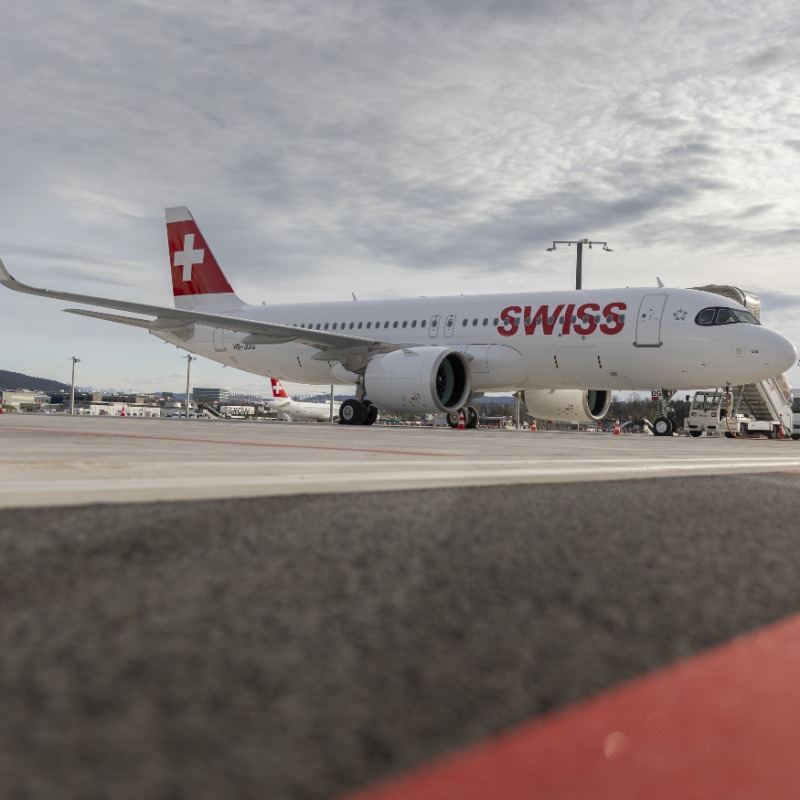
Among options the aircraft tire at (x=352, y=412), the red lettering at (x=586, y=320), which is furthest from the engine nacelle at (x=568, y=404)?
the aircraft tire at (x=352, y=412)

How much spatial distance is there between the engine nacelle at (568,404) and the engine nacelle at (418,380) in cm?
280

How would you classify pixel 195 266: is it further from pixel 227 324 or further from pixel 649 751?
pixel 649 751

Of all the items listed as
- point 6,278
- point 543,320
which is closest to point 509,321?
point 543,320

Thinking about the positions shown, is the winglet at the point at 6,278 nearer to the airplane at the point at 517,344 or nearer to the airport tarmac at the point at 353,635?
the airplane at the point at 517,344

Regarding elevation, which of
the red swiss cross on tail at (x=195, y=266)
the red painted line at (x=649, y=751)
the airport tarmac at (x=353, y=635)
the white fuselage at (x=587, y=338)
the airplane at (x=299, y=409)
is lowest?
the airplane at (x=299, y=409)

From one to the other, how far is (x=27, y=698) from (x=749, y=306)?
2412cm

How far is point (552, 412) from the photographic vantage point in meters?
19.0

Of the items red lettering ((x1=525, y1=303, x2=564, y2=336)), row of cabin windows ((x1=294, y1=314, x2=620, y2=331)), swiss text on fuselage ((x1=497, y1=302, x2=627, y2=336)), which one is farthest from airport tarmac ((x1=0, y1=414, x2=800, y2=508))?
red lettering ((x1=525, y1=303, x2=564, y2=336))

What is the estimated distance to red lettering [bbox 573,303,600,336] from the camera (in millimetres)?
15375

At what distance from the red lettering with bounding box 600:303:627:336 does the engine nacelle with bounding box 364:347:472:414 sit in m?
2.74

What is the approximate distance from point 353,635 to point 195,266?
21.7 m

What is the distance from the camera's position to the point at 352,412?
669 inches

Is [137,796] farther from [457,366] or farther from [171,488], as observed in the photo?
[457,366]

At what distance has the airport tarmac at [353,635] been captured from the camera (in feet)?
3.03
